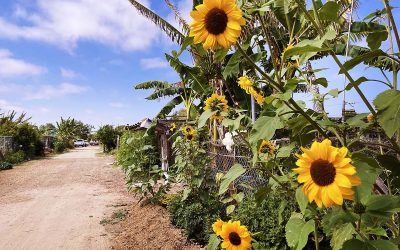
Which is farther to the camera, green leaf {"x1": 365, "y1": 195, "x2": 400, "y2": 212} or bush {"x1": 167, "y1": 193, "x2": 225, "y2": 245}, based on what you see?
bush {"x1": 167, "y1": 193, "x2": 225, "y2": 245}

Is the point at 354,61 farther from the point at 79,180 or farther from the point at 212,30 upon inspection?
the point at 79,180

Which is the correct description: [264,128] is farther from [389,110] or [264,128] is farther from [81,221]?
[81,221]

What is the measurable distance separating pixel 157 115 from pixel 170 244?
7046mm

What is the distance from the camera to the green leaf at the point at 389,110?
104 centimetres

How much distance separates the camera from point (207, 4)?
1193mm

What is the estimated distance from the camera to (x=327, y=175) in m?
1.06

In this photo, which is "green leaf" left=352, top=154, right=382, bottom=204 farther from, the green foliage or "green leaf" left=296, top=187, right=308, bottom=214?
the green foliage

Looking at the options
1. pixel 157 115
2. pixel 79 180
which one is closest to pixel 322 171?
pixel 157 115

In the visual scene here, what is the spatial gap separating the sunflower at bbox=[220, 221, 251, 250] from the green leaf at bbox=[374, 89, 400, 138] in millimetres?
1404

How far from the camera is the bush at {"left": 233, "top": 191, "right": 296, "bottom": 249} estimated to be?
3.99 m

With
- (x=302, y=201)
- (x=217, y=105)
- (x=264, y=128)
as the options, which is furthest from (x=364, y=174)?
(x=217, y=105)

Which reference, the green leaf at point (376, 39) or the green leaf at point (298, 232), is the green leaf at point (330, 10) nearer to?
the green leaf at point (376, 39)

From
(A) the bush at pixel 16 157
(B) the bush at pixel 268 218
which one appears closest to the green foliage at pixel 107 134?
(A) the bush at pixel 16 157

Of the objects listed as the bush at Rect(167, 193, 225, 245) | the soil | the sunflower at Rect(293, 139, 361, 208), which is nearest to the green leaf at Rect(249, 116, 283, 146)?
the sunflower at Rect(293, 139, 361, 208)
